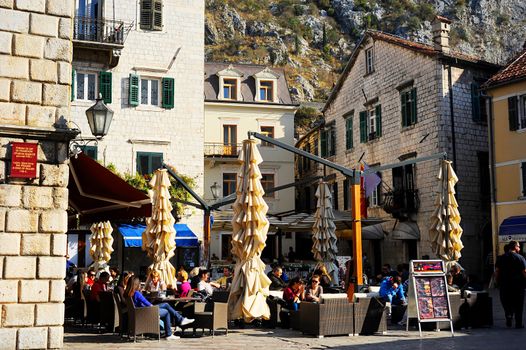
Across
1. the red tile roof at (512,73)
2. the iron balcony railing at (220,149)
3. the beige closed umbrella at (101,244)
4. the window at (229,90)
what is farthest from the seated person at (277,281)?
the window at (229,90)

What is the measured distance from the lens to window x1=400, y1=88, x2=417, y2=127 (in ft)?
105

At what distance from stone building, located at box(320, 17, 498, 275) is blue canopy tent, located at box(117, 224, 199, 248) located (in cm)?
933

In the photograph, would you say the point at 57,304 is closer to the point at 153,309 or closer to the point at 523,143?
the point at 153,309

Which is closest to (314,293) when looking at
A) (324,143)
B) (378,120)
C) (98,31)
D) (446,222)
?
(446,222)

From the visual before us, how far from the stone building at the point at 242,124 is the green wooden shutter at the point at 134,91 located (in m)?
8.73

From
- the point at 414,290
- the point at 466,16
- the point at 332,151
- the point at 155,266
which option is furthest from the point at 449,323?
the point at 466,16

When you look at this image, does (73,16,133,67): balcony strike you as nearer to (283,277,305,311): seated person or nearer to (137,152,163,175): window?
(137,152,163,175): window

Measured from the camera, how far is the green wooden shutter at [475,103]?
31.3m

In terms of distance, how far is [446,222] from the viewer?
56.3 feet

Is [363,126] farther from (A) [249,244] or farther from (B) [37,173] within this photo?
(B) [37,173]

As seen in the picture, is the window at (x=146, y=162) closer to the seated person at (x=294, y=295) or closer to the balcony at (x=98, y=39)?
the balcony at (x=98, y=39)

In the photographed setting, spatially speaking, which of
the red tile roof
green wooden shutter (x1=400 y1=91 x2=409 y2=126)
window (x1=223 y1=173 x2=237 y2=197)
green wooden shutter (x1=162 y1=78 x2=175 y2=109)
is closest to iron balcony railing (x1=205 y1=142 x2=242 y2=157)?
window (x1=223 y1=173 x2=237 y2=197)

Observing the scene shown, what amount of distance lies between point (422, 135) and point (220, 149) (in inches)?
493

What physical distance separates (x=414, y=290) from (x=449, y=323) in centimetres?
144
